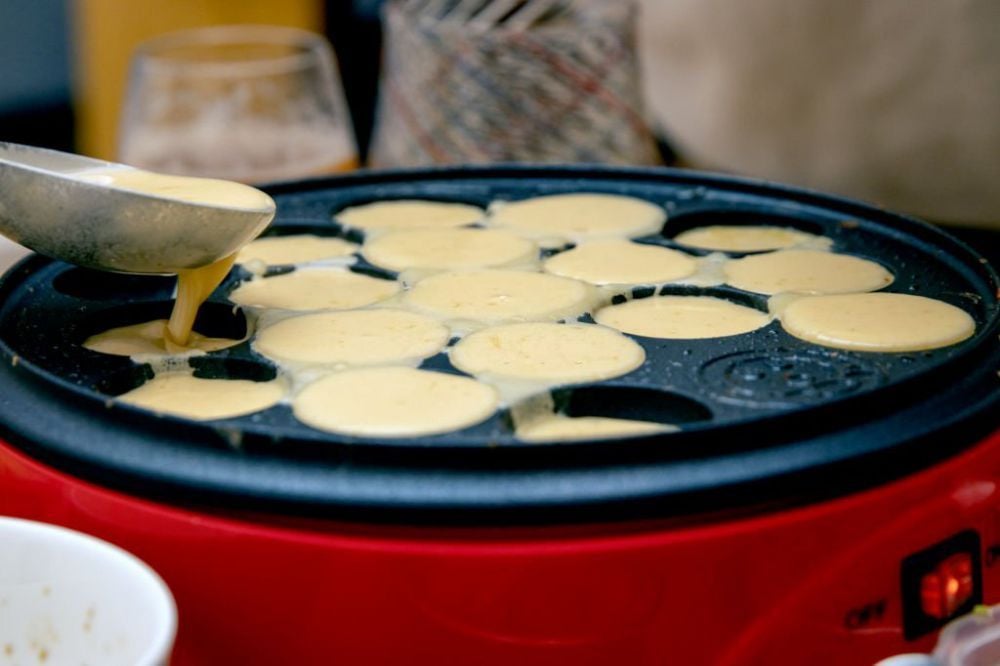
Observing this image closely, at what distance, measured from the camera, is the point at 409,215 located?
5.84 ft

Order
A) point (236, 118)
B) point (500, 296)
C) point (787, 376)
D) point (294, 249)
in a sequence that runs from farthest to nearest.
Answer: point (236, 118) → point (294, 249) → point (500, 296) → point (787, 376)

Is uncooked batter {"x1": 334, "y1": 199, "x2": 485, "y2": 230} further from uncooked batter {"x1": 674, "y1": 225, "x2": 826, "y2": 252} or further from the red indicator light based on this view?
the red indicator light

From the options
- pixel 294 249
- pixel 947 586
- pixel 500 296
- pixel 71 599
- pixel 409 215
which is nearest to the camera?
pixel 71 599

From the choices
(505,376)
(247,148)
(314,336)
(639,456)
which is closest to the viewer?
(639,456)

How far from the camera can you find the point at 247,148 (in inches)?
86.9

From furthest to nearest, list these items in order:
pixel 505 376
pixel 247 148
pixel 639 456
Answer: pixel 247 148 < pixel 505 376 < pixel 639 456

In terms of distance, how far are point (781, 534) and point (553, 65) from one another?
1492 mm

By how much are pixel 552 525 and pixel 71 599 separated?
0.36 meters

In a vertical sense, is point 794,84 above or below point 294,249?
above

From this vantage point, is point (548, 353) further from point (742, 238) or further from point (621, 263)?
point (742, 238)

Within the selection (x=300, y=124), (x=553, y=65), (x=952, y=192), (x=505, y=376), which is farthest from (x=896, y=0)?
(x=505, y=376)

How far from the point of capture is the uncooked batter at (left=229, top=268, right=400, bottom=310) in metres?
1.42

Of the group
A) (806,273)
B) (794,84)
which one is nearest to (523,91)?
(794,84)

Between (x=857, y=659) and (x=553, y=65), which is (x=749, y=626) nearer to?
(x=857, y=659)
